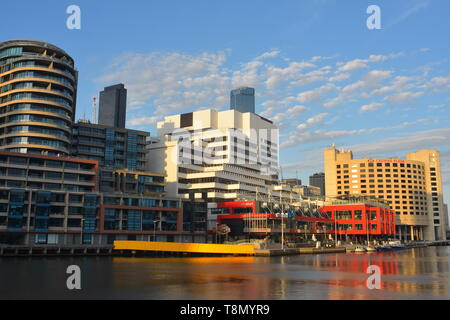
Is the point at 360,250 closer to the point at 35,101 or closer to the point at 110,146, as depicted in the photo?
the point at 110,146

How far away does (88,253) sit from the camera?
376 ft

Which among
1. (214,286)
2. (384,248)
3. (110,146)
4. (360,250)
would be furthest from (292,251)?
(214,286)

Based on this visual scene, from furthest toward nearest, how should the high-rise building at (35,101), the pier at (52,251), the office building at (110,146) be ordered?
the office building at (110,146)
the high-rise building at (35,101)
the pier at (52,251)

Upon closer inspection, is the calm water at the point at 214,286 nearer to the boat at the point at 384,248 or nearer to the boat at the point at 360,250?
the boat at the point at 360,250

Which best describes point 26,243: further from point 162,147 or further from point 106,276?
point 162,147

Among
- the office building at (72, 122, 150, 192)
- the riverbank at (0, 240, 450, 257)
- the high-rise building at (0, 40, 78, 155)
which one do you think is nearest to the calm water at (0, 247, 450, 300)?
the riverbank at (0, 240, 450, 257)

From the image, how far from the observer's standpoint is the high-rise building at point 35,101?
5527 inches

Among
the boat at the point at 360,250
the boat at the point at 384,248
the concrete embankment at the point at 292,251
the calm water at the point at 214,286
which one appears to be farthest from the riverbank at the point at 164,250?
the boat at the point at 384,248

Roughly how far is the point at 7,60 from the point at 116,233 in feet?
228

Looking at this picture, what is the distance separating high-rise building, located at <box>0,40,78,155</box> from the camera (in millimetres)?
140375

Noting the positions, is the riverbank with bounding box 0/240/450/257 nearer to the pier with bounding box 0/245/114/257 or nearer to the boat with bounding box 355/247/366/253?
the pier with bounding box 0/245/114/257

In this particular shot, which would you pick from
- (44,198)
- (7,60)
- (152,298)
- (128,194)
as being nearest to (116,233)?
(128,194)

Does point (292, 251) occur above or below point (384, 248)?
below

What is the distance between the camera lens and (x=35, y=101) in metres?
141
